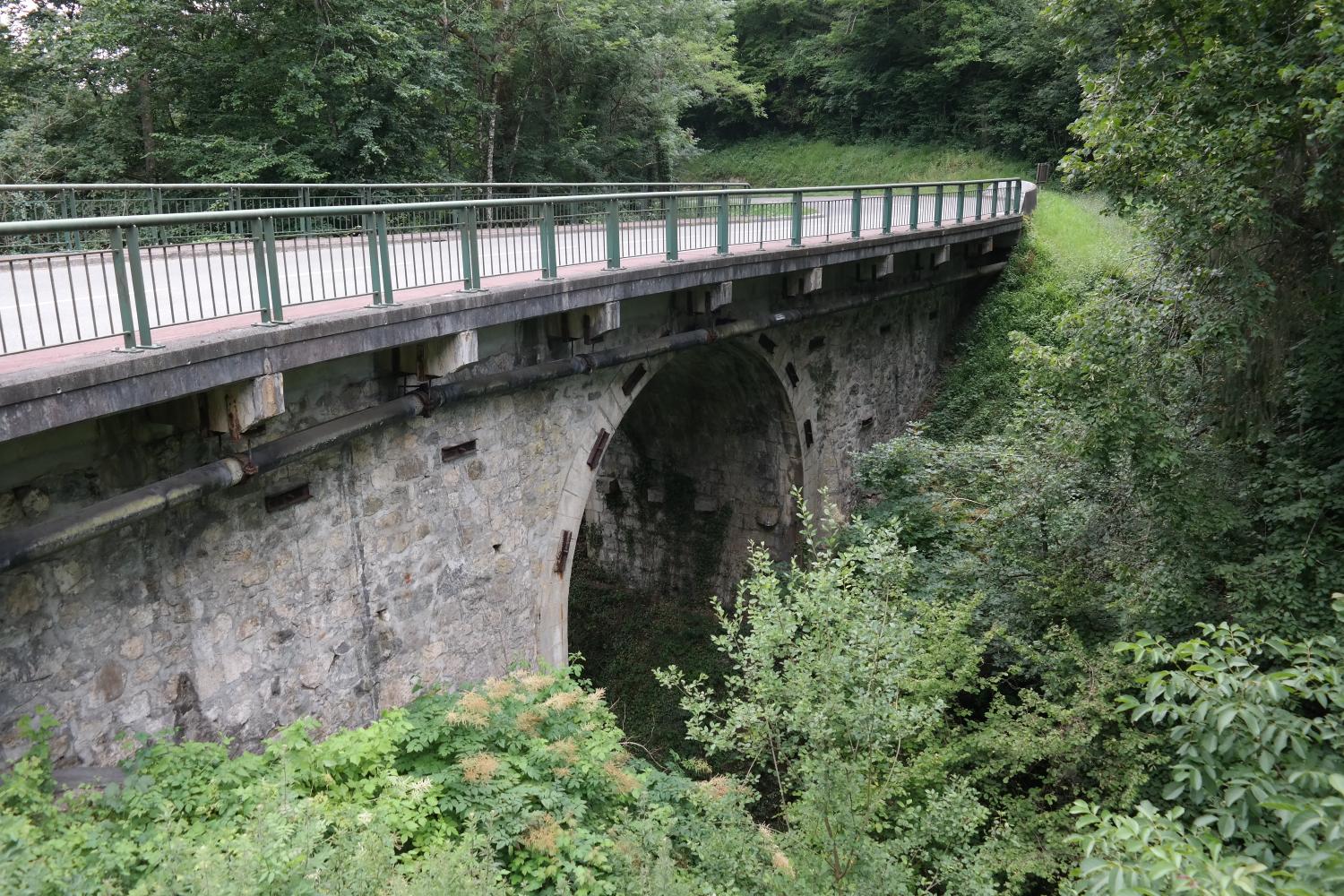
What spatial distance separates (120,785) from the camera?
5301 mm

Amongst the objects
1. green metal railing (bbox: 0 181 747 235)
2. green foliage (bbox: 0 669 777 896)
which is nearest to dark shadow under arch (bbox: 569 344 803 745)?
green metal railing (bbox: 0 181 747 235)

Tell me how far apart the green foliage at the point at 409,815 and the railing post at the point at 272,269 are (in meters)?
2.57

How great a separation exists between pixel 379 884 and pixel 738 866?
7.33 ft

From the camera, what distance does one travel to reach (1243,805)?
4.00 meters

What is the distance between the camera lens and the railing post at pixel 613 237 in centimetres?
889

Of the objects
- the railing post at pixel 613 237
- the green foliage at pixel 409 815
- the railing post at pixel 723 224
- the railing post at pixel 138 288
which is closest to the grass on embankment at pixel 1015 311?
the railing post at pixel 723 224

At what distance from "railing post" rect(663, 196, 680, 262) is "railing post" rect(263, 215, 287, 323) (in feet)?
15.2

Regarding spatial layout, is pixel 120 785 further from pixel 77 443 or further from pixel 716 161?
pixel 716 161

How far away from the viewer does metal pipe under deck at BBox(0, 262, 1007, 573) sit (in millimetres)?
4980

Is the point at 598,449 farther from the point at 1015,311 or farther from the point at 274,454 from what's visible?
the point at 1015,311

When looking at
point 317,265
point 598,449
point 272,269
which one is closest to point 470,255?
point 272,269

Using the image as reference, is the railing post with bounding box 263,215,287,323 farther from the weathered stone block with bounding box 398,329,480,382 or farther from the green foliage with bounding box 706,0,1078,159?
the green foliage with bounding box 706,0,1078,159

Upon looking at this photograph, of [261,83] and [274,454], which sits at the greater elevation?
[261,83]

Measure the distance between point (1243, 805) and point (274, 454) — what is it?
5602mm
